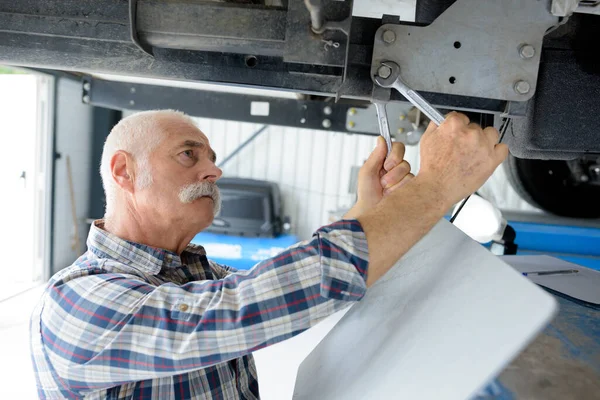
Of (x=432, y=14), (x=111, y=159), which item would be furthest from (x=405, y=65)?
(x=111, y=159)

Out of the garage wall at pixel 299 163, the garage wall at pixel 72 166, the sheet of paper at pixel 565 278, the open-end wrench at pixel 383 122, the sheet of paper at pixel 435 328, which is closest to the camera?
the sheet of paper at pixel 435 328

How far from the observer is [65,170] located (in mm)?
4820

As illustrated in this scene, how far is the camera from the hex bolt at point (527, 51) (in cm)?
77

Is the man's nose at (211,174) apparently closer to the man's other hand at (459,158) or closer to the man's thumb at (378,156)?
the man's thumb at (378,156)

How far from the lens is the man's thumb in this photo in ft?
3.05

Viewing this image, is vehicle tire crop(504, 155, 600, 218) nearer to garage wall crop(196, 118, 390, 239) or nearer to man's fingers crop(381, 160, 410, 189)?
man's fingers crop(381, 160, 410, 189)

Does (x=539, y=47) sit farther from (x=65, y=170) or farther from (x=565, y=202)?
(x=65, y=170)

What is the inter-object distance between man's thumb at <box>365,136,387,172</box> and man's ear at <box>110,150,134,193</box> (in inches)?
21.8

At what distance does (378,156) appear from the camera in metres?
0.95

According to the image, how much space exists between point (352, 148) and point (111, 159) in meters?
4.31

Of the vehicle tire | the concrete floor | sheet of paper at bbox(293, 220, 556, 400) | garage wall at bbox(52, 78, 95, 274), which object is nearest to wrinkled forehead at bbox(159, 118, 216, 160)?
sheet of paper at bbox(293, 220, 556, 400)

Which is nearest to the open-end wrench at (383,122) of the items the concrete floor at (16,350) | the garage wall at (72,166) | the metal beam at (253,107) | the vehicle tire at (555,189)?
the metal beam at (253,107)

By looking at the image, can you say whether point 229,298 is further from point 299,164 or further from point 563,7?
point 299,164

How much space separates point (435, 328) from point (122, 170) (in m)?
0.82
